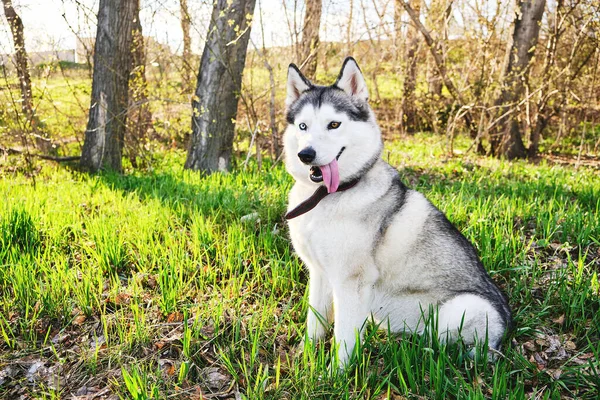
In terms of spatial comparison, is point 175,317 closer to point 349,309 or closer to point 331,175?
point 349,309

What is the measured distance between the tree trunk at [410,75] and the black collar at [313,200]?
6112mm

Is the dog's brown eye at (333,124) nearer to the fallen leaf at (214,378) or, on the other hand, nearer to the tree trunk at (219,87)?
the fallen leaf at (214,378)

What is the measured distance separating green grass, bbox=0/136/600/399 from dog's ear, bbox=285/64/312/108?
4.32 feet

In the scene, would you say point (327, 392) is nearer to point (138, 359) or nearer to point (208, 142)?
point (138, 359)

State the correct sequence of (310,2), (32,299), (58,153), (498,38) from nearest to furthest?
1. (32,299)
2. (310,2)
3. (58,153)
4. (498,38)

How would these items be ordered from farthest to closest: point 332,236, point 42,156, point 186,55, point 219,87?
point 186,55 → point 42,156 → point 219,87 → point 332,236

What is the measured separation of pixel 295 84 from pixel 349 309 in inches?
62.4

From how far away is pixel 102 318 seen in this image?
3037 millimetres

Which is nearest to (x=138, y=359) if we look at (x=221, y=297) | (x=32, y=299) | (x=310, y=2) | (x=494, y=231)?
(x=221, y=297)

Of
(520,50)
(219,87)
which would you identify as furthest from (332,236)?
(520,50)

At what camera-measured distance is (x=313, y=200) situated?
2865 millimetres

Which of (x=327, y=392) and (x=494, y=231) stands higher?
(x=494, y=231)

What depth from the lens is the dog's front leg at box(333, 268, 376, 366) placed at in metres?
2.72

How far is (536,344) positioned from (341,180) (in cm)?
174
